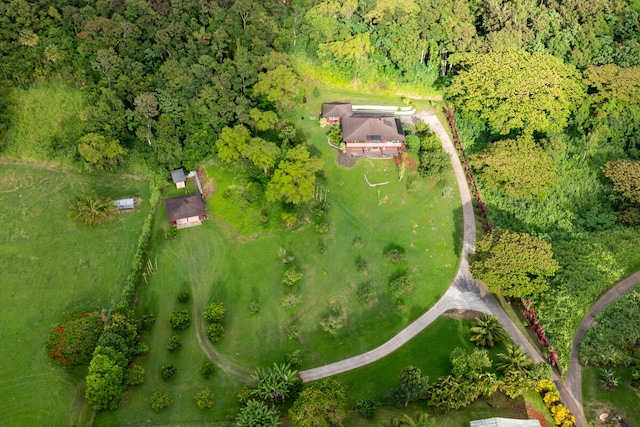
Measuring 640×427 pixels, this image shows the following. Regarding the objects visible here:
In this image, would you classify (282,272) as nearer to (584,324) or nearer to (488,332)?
(488,332)

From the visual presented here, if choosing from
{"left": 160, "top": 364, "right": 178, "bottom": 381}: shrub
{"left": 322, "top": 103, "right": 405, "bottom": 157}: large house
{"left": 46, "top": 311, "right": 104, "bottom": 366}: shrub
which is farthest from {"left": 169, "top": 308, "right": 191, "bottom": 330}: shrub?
{"left": 322, "top": 103, "right": 405, "bottom": 157}: large house

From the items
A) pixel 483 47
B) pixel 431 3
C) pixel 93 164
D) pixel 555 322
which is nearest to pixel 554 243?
pixel 555 322

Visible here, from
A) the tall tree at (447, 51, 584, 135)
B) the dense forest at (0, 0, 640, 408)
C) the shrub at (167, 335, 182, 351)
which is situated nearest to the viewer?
→ the shrub at (167, 335, 182, 351)

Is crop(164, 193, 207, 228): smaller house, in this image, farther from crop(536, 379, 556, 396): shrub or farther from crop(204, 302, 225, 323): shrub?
crop(536, 379, 556, 396): shrub

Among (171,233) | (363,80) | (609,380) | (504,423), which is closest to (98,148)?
(171,233)

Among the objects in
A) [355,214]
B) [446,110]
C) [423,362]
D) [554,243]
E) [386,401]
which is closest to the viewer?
[386,401]

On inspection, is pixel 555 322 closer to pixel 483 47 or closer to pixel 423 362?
pixel 423 362
